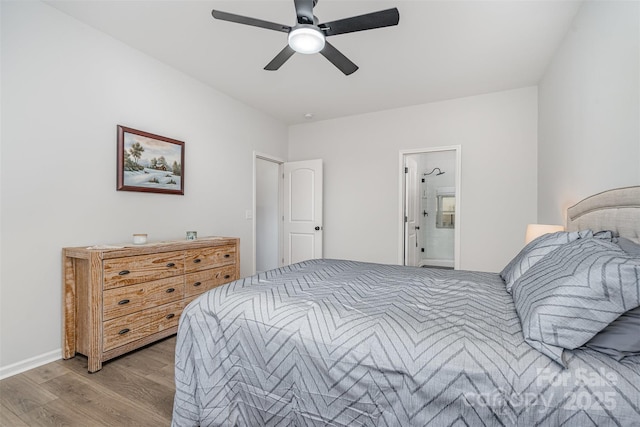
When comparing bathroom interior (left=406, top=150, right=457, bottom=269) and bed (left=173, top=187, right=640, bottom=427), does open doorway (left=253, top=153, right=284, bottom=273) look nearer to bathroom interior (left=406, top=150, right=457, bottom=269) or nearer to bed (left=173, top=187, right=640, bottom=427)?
bathroom interior (left=406, top=150, right=457, bottom=269)

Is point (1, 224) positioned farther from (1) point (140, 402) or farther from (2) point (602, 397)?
(2) point (602, 397)

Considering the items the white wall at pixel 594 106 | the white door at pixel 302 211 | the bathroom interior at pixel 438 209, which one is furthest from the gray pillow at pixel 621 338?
the bathroom interior at pixel 438 209

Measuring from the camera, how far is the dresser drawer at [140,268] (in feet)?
7.29

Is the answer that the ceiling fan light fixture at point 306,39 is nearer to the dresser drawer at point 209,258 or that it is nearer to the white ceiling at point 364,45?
the white ceiling at point 364,45

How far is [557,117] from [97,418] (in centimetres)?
421

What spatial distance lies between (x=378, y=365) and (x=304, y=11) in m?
1.90

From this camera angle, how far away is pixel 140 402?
5.77ft

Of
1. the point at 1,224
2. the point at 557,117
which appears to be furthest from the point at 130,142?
the point at 557,117

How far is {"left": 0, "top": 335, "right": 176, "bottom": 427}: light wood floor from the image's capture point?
162 centimetres

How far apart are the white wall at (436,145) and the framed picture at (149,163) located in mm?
2373

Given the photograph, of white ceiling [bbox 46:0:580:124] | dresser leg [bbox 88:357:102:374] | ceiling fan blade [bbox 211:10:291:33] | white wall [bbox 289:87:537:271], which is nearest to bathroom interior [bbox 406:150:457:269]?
white wall [bbox 289:87:537:271]

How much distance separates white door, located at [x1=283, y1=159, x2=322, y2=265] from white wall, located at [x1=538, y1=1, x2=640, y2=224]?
2.99 m

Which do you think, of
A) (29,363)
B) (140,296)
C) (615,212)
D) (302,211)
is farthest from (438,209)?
(29,363)

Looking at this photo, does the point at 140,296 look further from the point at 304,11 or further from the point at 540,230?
the point at 540,230
